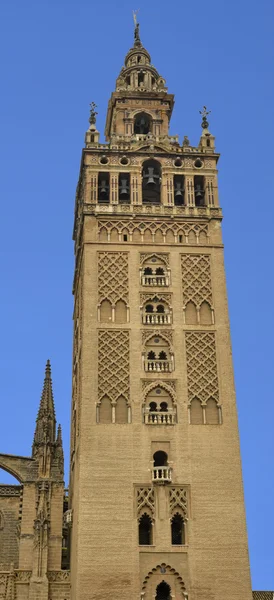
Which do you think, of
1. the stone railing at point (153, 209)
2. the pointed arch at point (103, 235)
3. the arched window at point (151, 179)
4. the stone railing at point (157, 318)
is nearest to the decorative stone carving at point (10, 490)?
the stone railing at point (157, 318)

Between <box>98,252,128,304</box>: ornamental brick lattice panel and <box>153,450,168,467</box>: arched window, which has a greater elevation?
<box>98,252,128,304</box>: ornamental brick lattice panel

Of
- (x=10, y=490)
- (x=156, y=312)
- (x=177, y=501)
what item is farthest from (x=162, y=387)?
(x=10, y=490)

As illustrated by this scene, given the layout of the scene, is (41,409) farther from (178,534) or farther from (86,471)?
(178,534)

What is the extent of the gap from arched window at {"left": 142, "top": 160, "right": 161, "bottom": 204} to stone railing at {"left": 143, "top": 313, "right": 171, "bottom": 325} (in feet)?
19.8

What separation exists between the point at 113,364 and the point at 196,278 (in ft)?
17.2

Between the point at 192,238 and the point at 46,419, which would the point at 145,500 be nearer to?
the point at 46,419

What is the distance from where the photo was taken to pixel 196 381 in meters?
35.0

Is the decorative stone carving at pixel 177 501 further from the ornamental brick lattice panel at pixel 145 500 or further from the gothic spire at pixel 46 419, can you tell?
the gothic spire at pixel 46 419

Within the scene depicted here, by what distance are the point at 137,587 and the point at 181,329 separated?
999 centimetres

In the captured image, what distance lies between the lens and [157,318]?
3628cm

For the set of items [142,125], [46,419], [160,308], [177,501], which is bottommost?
[177,501]

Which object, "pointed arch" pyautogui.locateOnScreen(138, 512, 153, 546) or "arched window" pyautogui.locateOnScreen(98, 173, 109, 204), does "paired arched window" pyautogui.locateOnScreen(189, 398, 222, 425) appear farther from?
"arched window" pyautogui.locateOnScreen(98, 173, 109, 204)

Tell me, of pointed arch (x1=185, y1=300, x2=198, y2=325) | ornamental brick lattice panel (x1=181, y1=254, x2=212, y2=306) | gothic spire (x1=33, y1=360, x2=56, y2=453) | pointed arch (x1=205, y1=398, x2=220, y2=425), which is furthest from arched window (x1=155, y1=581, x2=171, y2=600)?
ornamental brick lattice panel (x1=181, y1=254, x2=212, y2=306)

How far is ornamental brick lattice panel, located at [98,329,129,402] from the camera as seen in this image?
1363 inches
